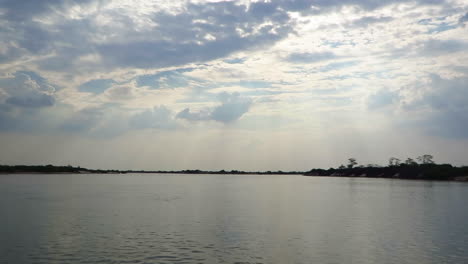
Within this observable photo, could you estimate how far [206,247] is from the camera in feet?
92.6

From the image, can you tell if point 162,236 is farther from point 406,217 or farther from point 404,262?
point 406,217

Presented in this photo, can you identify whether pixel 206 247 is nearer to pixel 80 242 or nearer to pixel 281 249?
pixel 281 249

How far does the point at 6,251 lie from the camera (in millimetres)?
26062

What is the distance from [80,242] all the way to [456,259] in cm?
2687

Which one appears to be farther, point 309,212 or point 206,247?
point 309,212

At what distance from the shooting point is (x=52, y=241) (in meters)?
29.4

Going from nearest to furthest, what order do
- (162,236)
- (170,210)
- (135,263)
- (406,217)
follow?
(135,263) < (162,236) < (406,217) < (170,210)

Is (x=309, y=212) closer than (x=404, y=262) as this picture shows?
No

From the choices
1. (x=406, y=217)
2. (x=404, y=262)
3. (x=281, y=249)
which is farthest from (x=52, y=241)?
(x=406, y=217)

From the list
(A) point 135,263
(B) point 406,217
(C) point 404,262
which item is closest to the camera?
(A) point 135,263

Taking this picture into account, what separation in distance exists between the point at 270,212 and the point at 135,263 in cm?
2886

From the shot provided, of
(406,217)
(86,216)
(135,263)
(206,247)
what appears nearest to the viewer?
(135,263)

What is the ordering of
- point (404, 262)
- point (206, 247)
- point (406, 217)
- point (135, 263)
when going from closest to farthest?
point (135, 263), point (404, 262), point (206, 247), point (406, 217)

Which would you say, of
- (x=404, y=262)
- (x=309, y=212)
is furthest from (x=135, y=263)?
(x=309, y=212)
